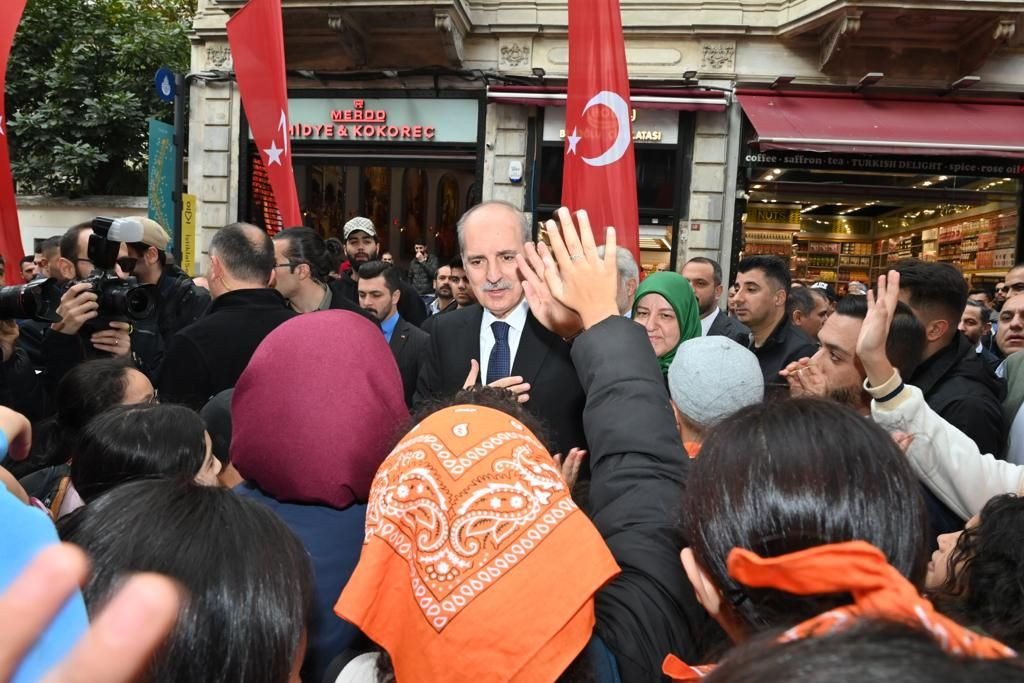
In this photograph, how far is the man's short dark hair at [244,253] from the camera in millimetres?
3195

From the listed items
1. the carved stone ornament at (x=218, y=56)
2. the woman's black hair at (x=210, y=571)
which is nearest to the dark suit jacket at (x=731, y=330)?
the woman's black hair at (x=210, y=571)

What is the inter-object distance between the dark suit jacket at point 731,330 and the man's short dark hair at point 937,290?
1627mm

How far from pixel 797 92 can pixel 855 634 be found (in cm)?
979

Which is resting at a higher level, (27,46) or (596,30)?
(27,46)

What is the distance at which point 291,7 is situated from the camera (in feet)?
30.2

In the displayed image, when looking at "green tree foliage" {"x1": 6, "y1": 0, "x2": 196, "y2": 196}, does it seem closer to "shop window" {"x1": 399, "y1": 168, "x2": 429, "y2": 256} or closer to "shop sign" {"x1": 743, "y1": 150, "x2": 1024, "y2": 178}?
"shop window" {"x1": 399, "y1": 168, "x2": 429, "y2": 256}

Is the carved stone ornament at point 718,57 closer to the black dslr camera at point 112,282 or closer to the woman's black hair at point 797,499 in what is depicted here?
the black dslr camera at point 112,282

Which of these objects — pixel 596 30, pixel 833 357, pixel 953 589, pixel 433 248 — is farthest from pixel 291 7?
pixel 953 589

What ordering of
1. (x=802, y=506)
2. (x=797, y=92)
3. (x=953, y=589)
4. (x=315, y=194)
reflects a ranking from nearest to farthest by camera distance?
(x=802, y=506) → (x=953, y=589) → (x=797, y=92) → (x=315, y=194)

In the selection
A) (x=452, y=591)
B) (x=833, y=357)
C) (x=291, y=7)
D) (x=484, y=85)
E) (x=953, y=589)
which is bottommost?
(x=953, y=589)

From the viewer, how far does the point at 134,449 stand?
179cm

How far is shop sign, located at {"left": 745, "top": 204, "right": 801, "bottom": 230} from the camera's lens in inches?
396

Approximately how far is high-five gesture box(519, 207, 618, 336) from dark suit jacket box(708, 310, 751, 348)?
3328mm

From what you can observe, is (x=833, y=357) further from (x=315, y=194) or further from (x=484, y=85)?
(x=315, y=194)
